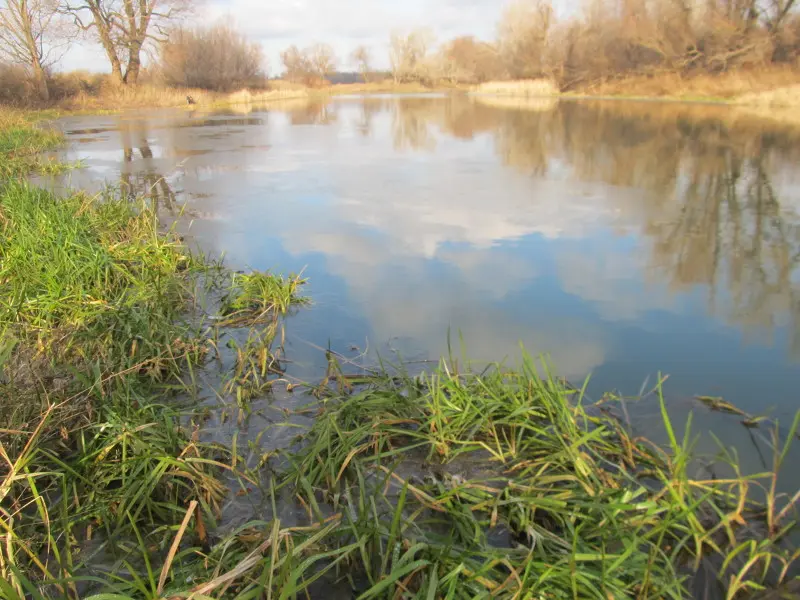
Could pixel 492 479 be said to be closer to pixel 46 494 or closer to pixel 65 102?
pixel 46 494

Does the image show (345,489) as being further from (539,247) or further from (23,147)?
(23,147)

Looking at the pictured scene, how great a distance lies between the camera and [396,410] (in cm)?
230

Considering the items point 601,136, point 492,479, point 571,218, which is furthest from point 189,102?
point 492,479

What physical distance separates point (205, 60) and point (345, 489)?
34.0 metres

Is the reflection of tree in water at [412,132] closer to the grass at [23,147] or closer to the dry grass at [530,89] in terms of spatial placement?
the grass at [23,147]

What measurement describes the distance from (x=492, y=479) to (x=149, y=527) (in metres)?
1.18

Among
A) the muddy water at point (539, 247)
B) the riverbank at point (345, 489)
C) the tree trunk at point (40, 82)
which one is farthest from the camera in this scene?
the tree trunk at point (40, 82)

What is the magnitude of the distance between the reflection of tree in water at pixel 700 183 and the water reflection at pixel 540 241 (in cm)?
3

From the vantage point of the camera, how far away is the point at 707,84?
902 inches

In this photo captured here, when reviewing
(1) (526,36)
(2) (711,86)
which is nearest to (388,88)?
(1) (526,36)

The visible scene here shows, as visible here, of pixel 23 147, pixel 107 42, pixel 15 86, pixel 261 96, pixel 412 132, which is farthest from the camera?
pixel 261 96

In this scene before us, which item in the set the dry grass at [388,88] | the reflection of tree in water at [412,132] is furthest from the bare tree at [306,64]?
the reflection of tree in water at [412,132]

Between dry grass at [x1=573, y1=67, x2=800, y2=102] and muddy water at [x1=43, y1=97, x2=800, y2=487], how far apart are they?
12210 mm

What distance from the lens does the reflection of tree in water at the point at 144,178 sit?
671cm
